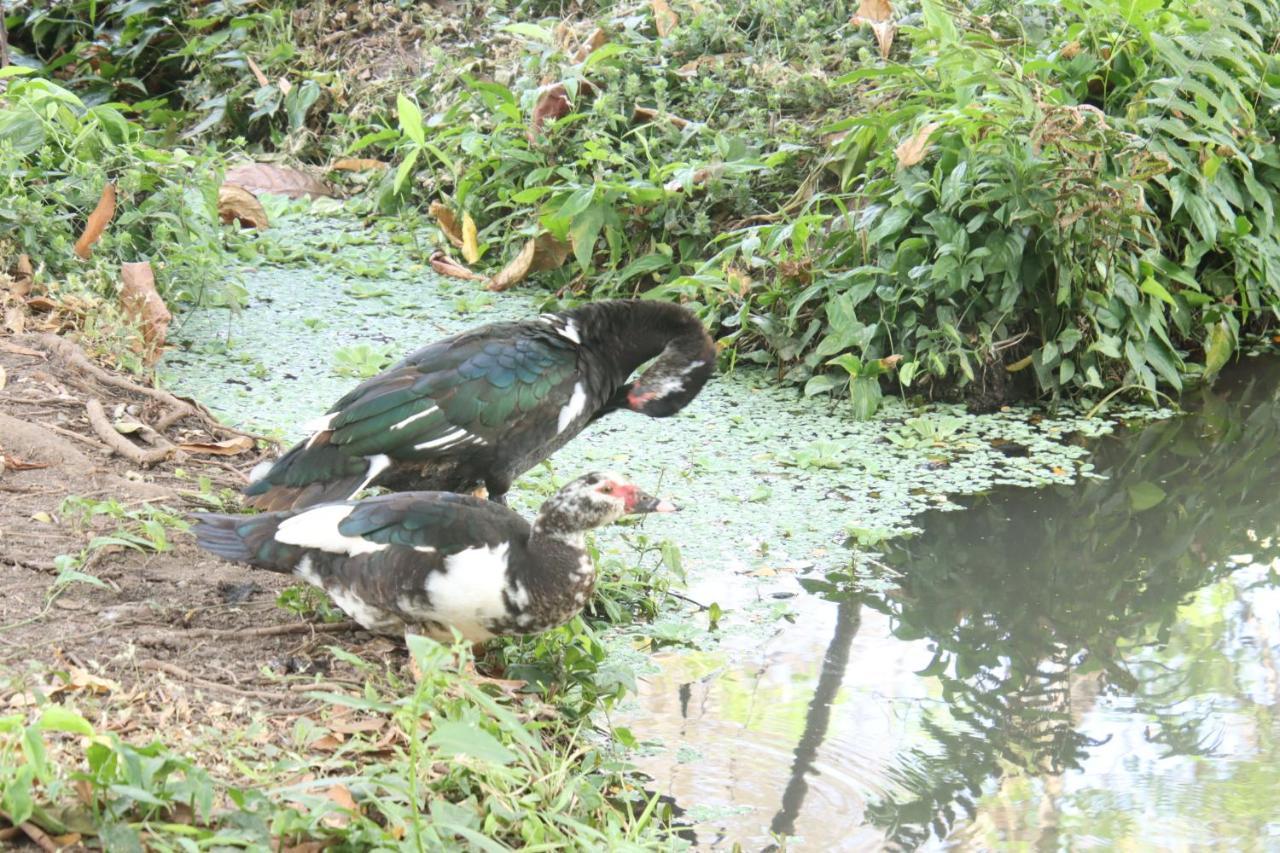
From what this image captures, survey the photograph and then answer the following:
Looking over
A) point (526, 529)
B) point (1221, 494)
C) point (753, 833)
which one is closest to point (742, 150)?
point (1221, 494)

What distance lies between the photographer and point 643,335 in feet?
14.6

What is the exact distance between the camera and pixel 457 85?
7.52 m

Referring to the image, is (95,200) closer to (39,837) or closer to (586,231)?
(586,231)

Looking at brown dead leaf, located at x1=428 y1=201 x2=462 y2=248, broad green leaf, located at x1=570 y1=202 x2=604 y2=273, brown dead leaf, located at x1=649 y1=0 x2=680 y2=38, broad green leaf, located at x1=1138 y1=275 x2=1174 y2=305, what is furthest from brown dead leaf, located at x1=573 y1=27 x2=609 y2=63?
broad green leaf, located at x1=1138 y1=275 x2=1174 y2=305

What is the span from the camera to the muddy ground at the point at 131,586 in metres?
3.16

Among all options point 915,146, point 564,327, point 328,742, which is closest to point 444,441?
point 564,327

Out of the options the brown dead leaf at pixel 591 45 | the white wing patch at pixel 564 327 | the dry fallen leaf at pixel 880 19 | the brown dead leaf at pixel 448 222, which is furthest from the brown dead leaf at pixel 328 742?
the brown dead leaf at pixel 591 45

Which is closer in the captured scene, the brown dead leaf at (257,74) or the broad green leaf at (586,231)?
the broad green leaf at (586,231)

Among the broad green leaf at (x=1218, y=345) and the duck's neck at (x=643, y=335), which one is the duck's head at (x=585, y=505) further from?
the broad green leaf at (x=1218, y=345)

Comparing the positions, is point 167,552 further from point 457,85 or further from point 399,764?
point 457,85

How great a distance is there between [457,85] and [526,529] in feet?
15.0

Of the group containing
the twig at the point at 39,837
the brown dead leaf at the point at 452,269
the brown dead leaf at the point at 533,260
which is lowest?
the brown dead leaf at the point at 452,269

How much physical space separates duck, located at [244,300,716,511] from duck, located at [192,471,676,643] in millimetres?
432

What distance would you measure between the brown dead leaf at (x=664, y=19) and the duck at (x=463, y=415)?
3.04 meters
